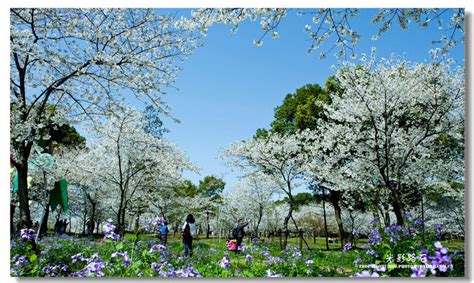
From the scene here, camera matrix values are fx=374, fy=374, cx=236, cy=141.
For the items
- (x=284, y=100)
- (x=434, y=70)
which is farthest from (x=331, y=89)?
(x=284, y=100)

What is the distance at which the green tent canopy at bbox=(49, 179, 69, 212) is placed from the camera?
403cm

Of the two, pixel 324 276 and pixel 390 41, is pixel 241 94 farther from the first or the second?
pixel 324 276

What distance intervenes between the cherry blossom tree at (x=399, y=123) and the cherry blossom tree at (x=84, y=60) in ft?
7.23

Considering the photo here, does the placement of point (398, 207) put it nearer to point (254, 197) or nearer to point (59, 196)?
point (59, 196)

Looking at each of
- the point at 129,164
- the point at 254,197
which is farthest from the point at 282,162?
the point at 129,164

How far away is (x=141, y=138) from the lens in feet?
19.3

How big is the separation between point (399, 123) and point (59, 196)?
4635 mm

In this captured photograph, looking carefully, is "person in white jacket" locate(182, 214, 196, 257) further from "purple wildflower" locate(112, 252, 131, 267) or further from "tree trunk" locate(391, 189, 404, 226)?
"tree trunk" locate(391, 189, 404, 226)

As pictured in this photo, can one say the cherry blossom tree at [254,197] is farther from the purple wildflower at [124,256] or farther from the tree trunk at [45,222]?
the purple wildflower at [124,256]

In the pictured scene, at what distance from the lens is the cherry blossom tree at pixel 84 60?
346cm

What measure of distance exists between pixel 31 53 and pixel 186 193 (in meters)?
3.39

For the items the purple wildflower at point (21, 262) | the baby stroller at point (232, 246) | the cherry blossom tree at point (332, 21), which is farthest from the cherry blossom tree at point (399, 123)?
the purple wildflower at point (21, 262)

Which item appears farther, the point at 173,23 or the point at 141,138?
the point at 141,138
